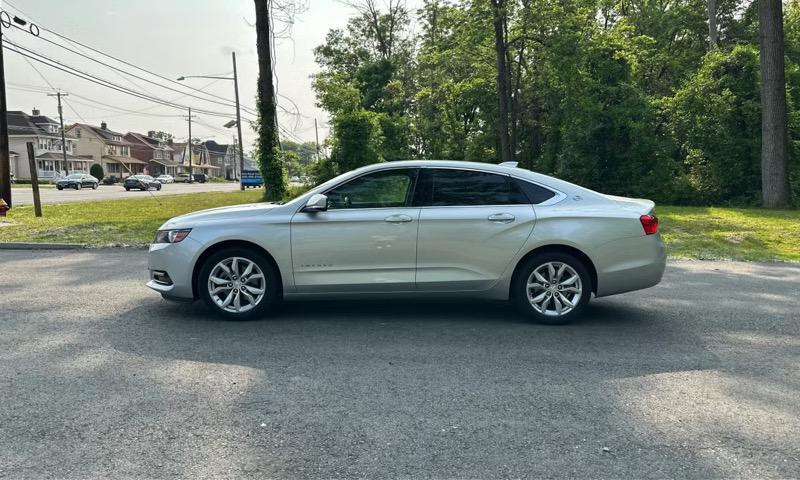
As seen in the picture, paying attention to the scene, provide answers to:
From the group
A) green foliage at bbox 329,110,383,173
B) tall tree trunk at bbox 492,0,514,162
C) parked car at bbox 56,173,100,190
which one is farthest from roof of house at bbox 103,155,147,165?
tall tree trunk at bbox 492,0,514,162

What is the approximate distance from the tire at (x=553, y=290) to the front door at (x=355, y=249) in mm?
1136

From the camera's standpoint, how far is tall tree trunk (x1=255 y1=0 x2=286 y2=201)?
66.7 ft

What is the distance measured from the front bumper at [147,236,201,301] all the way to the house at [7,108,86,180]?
79607mm

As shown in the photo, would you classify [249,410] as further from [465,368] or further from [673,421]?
[673,421]

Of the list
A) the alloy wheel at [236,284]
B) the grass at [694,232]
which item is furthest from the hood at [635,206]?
the grass at [694,232]

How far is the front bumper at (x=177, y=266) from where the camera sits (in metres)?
6.06

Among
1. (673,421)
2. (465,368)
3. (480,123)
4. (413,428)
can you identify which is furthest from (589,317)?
(480,123)

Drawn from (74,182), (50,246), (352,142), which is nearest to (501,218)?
(50,246)

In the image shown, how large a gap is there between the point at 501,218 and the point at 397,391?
2.41 metres

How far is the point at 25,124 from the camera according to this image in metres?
81.6

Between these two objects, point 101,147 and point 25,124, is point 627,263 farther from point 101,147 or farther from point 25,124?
point 101,147

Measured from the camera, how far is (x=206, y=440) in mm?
3500

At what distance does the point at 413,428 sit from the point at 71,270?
25.0 ft

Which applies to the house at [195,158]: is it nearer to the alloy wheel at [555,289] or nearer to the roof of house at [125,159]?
the roof of house at [125,159]
